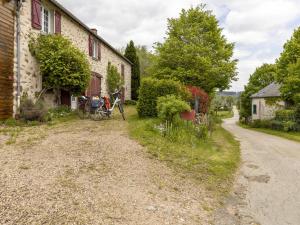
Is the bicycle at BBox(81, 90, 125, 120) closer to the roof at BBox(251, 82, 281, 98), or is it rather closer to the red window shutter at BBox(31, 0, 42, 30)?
the red window shutter at BBox(31, 0, 42, 30)

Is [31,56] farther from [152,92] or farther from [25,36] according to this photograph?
[152,92]

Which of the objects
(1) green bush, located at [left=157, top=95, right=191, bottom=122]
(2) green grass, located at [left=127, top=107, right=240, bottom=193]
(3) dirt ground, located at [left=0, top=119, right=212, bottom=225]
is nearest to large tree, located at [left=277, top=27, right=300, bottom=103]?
(1) green bush, located at [left=157, top=95, right=191, bottom=122]

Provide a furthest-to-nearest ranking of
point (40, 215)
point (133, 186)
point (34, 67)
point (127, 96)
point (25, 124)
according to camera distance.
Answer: point (127, 96) < point (34, 67) < point (25, 124) < point (133, 186) < point (40, 215)

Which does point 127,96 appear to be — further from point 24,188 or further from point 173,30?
point 24,188

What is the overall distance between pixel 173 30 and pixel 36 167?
20.0 m

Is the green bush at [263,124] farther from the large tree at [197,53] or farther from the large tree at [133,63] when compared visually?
the large tree at [133,63]

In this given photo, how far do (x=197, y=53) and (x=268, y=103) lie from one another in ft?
46.0

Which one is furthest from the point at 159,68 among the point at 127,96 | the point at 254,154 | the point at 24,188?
the point at 24,188

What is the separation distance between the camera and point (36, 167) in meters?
5.26

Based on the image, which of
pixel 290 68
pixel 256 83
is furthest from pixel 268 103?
pixel 256 83

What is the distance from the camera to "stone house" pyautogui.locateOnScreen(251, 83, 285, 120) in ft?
96.0

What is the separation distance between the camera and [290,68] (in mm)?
21109

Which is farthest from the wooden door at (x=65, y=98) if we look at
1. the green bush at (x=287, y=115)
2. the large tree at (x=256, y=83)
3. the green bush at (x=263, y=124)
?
the large tree at (x=256, y=83)

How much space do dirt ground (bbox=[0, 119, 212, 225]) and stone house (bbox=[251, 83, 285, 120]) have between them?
26.3 metres
